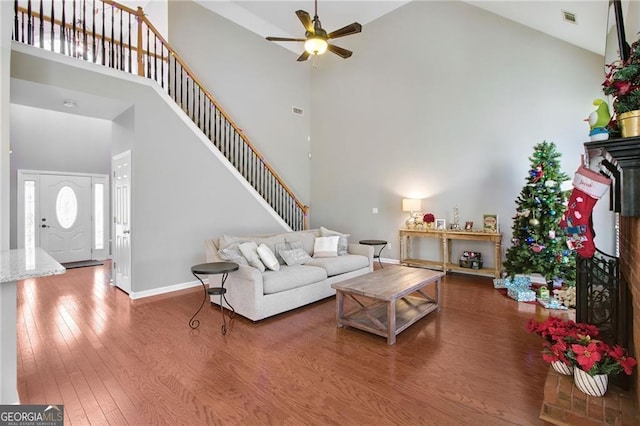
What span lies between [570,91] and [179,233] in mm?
6544

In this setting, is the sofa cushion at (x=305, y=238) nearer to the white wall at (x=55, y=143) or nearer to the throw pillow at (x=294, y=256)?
the throw pillow at (x=294, y=256)

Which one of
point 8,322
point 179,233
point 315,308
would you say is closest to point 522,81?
point 315,308

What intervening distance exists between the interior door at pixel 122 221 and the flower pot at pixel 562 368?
5059 millimetres

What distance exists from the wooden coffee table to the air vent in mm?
3809

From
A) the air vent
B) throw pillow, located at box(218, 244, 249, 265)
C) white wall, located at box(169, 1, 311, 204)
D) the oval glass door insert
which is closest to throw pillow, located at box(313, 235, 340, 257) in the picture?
throw pillow, located at box(218, 244, 249, 265)

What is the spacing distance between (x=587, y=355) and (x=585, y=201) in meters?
1.01

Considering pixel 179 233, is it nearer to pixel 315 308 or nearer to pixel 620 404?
pixel 315 308

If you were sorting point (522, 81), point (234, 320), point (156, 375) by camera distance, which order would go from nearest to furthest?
point (156, 375) < point (234, 320) < point (522, 81)

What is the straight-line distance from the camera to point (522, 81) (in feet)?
17.4

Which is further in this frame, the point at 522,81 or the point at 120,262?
the point at 522,81

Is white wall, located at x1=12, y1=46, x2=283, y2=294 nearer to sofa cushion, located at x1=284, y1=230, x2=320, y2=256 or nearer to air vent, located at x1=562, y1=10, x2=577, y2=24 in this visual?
sofa cushion, located at x1=284, y1=230, x2=320, y2=256

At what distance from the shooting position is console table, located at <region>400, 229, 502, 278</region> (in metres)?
5.28

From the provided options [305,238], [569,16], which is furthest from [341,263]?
[569,16]

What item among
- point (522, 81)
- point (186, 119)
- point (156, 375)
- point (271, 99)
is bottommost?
point (156, 375)
